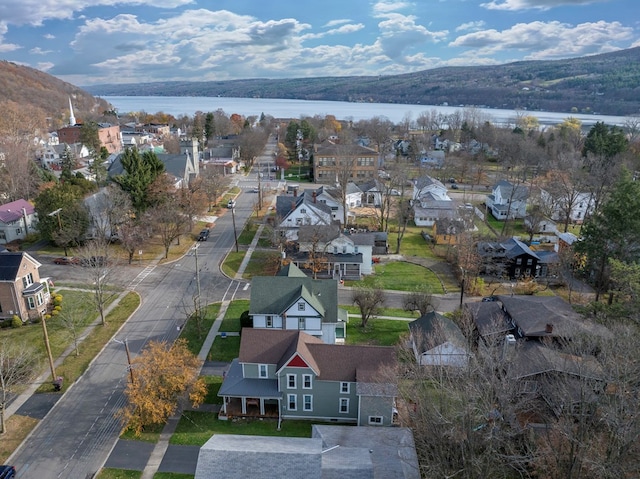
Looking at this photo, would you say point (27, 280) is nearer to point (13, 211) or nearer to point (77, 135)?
point (13, 211)

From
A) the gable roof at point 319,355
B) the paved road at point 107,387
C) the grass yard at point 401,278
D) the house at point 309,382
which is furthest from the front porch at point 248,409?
the grass yard at point 401,278

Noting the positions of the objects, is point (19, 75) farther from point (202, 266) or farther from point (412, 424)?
point (412, 424)

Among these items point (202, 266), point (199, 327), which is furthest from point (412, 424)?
point (202, 266)

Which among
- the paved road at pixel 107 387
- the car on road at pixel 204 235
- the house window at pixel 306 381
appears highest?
the house window at pixel 306 381

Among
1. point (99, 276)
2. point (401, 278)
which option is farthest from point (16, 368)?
point (401, 278)

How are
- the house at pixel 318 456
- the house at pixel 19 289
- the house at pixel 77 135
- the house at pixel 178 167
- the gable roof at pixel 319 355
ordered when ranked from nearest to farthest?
the house at pixel 318 456 < the gable roof at pixel 319 355 < the house at pixel 19 289 < the house at pixel 178 167 < the house at pixel 77 135

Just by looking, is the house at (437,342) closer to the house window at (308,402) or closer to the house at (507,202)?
the house window at (308,402)

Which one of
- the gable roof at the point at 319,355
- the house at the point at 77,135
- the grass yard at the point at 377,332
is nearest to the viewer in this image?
the gable roof at the point at 319,355

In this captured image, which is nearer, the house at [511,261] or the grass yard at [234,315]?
the grass yard at [234,315]
